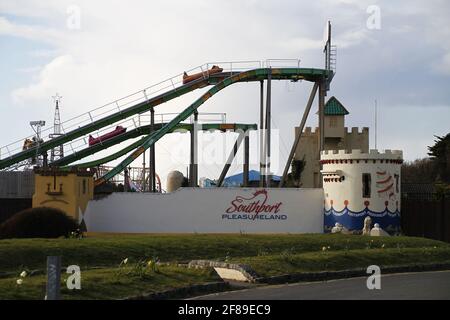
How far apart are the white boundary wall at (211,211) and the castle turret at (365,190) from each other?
1361 mm

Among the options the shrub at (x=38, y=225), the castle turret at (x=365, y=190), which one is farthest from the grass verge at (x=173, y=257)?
the castle turret at (x=365, y=190)

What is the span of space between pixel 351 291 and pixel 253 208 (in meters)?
22.6

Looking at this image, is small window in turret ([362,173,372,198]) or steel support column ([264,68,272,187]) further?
steel support column ([264,68,272,187])

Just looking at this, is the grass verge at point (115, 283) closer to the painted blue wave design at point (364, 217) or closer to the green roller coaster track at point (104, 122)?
the painted blue wave design at point (364, 217)

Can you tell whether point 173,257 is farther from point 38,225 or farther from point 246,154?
point 246,154

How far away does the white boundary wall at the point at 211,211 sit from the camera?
40469 millimetres

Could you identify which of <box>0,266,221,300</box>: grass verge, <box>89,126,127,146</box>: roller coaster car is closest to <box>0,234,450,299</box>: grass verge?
<box>0,266,221,300</box>: grass verge

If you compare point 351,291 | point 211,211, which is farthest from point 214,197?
point 351,291

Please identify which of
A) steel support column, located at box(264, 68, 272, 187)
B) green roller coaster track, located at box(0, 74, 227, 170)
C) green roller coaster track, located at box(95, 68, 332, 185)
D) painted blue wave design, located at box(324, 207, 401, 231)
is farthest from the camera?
steel support column, located at box(264, 68, 272, 187)

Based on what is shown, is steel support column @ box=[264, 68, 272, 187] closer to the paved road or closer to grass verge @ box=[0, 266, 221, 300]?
the paved road

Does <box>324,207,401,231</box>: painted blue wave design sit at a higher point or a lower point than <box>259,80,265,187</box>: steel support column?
lower

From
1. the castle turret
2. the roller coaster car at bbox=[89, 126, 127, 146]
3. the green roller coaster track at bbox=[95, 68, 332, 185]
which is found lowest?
the castle turret

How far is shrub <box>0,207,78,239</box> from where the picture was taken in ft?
99.8

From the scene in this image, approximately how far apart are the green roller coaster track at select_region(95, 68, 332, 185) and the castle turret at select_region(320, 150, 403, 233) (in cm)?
740
